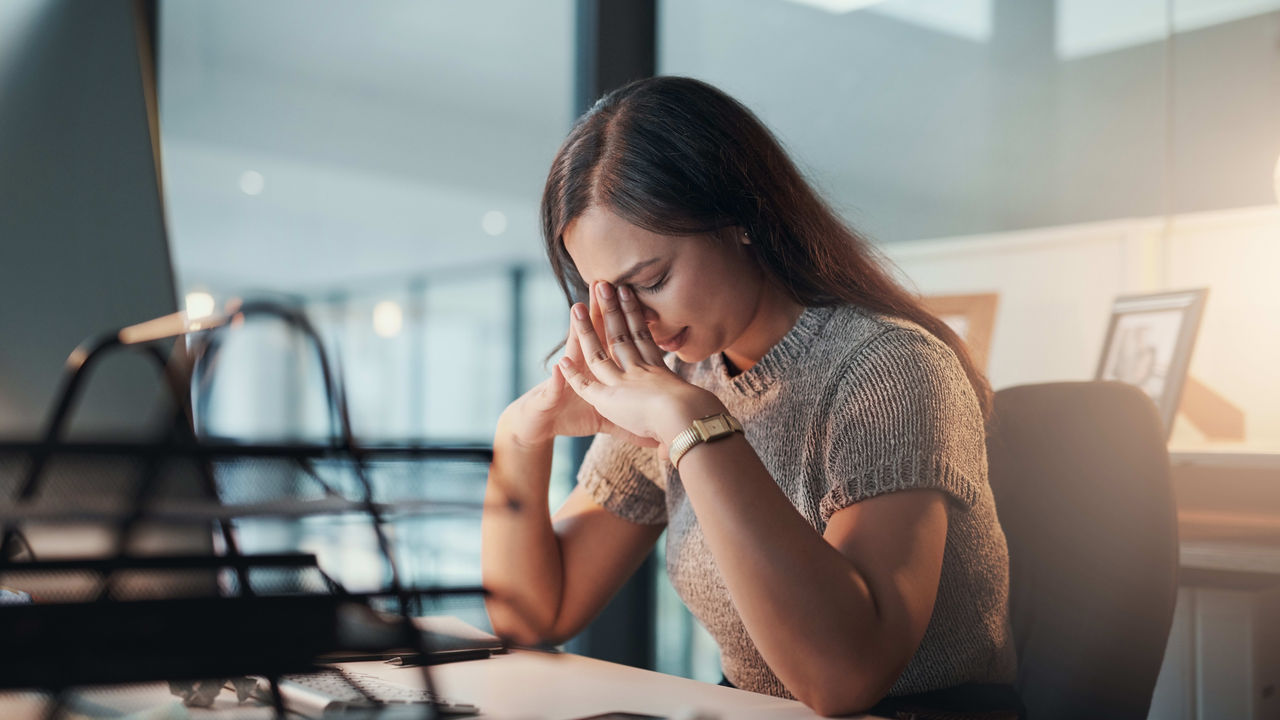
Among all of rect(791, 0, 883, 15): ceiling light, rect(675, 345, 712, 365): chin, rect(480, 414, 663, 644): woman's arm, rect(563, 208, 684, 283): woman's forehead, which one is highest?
rect(791, 0, 883, 15): ceiling light

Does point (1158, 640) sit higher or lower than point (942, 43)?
lower

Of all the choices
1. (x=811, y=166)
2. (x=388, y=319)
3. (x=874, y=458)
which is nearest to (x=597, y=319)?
(x=874, y=458)

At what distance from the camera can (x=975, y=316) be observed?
2.11m

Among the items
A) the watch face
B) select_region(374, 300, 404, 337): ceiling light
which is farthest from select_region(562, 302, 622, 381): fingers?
select_region(374, 300, 404, 337): ceiling light

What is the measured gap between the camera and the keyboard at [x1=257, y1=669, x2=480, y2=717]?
1.59 ft

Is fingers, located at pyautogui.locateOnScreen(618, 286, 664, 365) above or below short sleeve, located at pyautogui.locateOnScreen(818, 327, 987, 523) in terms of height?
above

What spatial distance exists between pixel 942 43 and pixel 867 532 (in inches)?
64.1

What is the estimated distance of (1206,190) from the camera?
74.5 inches

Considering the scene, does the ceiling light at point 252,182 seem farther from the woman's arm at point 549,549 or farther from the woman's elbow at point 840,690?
the woman's elbow at point 840,690

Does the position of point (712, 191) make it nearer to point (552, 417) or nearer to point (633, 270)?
point (633, 270)

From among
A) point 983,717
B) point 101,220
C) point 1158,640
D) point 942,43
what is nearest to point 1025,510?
point 1158,640

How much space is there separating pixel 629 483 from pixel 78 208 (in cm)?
134

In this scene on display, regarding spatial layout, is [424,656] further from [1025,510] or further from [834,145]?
[834,145]

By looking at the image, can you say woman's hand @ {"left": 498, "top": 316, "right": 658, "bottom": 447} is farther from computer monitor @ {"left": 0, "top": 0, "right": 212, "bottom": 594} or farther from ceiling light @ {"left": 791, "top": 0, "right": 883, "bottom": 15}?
ceiling light @ {"left": 791, "top": 0, "right": 883, "bottom": 15}
